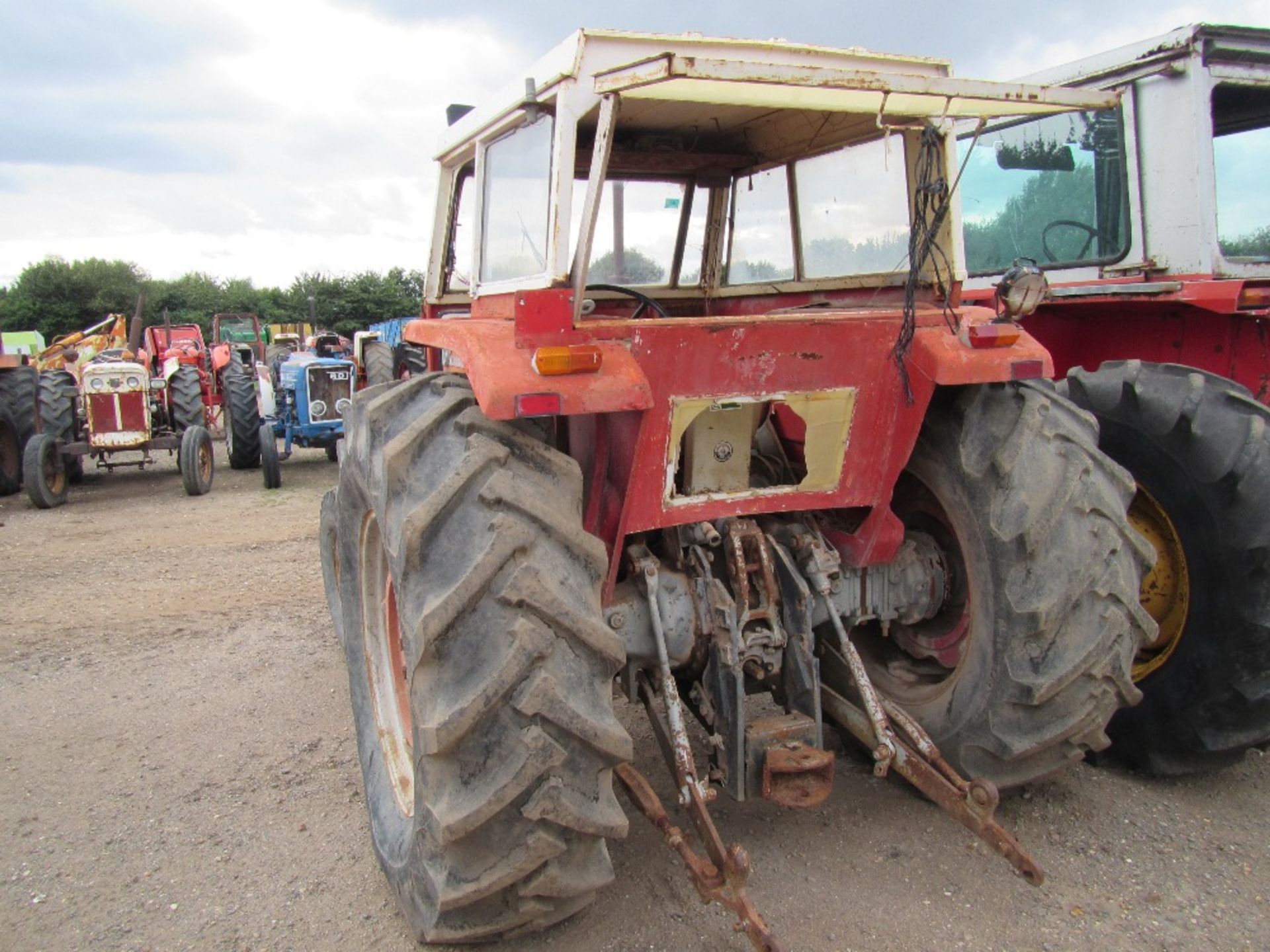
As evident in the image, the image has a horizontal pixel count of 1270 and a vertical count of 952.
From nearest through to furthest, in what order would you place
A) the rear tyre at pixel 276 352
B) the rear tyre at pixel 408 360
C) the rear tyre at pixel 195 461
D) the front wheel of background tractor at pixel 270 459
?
the rear tyre at pixel 408 360 → the rear tyre at pixel 195 461 → the front wheel of background tractor at pixel 270 459 → the rear tyre at pixel 276 352

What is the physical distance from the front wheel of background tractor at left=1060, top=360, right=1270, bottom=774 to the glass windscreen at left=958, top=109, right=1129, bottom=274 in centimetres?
117

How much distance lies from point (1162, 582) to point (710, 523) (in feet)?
5.67

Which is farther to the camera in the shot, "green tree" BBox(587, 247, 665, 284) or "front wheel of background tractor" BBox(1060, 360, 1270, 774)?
"green tree" BBox(587, 247, 665, 284)

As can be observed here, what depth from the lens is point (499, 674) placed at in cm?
210

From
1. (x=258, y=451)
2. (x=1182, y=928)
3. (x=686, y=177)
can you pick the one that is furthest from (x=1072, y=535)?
(x=258, y=451)

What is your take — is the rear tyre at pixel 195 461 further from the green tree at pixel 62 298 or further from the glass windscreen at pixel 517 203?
the green tree at pixel 62 298

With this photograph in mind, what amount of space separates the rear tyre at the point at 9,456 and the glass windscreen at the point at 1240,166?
37.5 ft

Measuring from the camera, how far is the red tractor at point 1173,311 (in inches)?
125

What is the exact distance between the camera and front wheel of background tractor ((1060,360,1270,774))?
10.2 feet

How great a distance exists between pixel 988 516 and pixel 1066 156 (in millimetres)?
2557

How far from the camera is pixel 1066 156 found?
176 inches

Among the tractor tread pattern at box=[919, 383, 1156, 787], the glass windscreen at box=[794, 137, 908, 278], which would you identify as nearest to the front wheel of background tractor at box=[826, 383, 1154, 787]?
the tractor tread pattern at box=[919, 383, 1156, 787]

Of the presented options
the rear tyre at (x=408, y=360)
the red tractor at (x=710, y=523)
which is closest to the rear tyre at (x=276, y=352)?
the rear tyre at (x=408, y=360)

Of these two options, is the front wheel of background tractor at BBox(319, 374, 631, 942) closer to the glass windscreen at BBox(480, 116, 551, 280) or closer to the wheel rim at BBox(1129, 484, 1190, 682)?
the glass windscreen at BBox(480, 116, 551, 280)
